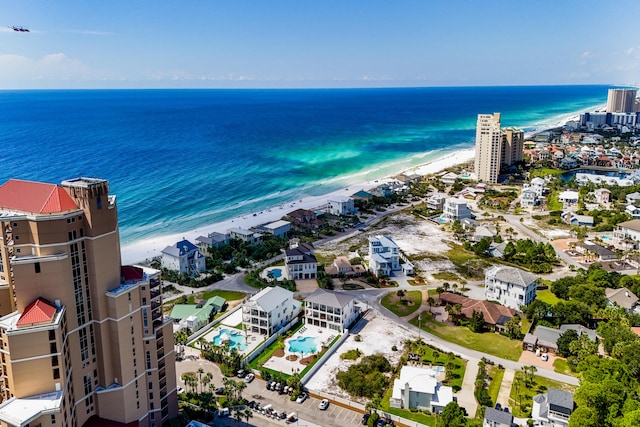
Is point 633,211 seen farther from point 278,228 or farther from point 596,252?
point 278,228

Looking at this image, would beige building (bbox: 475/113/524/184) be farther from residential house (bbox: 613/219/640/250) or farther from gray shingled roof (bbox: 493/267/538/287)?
gray shingled roof (bbox: 493/267/538/287)

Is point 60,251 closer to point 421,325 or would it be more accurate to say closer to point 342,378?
point 342,378

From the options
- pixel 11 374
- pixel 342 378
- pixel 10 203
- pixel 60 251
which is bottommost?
pixel 342 378

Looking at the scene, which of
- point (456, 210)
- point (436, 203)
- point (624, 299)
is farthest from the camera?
point (436, 203)

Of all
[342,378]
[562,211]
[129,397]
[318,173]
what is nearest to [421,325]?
[342,378]

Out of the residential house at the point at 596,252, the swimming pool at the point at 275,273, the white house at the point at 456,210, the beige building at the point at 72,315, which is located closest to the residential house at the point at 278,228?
the swimming pool at the point at 275,273

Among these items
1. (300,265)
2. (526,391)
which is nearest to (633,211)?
A: (526,391)
